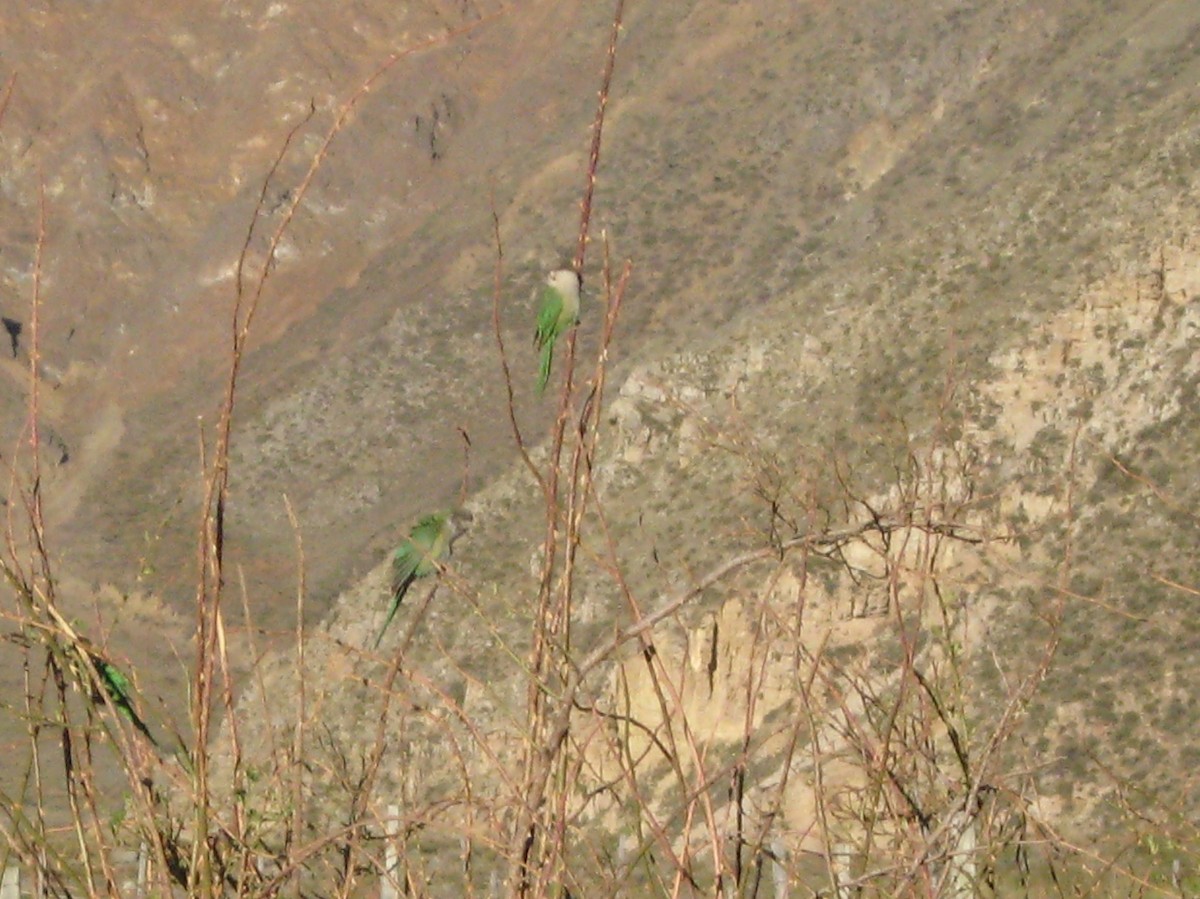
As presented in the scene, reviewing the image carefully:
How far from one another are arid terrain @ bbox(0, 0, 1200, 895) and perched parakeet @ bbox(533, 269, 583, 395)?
39.7 ft

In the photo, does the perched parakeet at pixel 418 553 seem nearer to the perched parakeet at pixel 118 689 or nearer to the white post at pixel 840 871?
the perched parakeet at pixel 118 689

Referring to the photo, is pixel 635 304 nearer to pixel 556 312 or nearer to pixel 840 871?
pixel 840 871

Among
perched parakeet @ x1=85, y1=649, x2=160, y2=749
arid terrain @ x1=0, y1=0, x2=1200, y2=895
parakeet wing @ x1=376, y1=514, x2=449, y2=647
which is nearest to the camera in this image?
perched parakeet @ x1=85, y1=649, x2=160, y2=749

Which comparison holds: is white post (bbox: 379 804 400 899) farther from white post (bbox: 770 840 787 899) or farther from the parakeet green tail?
white post (bbox: 770 840 787 899)

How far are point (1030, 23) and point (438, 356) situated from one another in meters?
15.7

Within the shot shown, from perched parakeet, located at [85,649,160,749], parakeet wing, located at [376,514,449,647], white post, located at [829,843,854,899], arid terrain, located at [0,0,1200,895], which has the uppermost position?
arid terrain, located at [0,0,1200,895]

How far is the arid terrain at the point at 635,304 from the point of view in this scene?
66.2ft

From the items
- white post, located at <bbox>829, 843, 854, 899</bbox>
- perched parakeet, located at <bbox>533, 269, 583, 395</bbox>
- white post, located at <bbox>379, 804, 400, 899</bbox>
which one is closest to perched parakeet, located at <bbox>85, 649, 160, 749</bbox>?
white post, located at <bbox>379, 804, 400, 899</bbox>

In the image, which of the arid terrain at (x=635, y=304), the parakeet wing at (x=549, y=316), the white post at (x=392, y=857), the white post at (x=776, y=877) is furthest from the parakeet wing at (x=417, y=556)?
the arid terrain at (x=635, y=304)

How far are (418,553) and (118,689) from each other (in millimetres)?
624

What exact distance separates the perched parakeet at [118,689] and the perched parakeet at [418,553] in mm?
421

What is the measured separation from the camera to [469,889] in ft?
8.55

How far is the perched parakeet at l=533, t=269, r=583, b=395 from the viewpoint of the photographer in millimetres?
2963

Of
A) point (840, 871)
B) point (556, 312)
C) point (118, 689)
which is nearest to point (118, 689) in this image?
point (118, 689)
